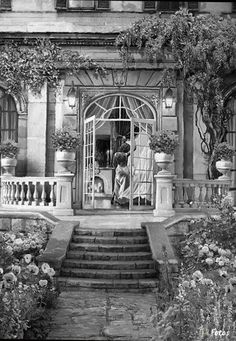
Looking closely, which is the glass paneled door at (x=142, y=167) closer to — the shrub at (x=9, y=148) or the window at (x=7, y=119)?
the shrub at (x=9, y=148)

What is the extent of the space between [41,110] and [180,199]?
4.58 m

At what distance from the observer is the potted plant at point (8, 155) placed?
43.4 feet

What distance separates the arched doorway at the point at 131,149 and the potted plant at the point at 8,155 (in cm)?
191

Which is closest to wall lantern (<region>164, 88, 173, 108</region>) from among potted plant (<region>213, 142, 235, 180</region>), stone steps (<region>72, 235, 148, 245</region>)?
potted plant (<region>213, 142, 235, 180</region>)

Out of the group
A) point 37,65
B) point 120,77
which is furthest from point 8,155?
point 120,77

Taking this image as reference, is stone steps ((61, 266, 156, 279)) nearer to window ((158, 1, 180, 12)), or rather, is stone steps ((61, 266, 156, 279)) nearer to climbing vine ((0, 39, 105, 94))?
climbing vine ((0, 39, 105, 94))

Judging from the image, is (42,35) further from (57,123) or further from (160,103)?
(160,103)

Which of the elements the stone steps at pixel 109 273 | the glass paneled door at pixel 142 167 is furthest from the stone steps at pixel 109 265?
the glass paneled door at pixel 142 167

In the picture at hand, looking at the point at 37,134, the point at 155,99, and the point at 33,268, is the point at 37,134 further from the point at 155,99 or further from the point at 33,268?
the point at 33,268

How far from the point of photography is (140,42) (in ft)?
45.0

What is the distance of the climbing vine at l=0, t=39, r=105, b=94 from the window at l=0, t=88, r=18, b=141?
0.46 metres

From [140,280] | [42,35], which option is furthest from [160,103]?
[140,280]

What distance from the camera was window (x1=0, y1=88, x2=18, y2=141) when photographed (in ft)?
47.2

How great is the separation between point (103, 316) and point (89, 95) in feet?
29.2
